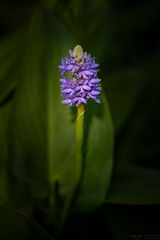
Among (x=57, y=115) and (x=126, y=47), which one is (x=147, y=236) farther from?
(x=126, y=47)

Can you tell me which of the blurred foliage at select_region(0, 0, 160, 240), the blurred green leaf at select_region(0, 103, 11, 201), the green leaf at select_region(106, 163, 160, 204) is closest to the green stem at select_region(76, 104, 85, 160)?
the blurred foliage at select_region(0, 0, 160, 240)

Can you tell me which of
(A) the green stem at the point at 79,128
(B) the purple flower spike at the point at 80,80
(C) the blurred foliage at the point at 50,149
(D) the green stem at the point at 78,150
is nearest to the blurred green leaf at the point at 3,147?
(C) the blurred foliage at the point at 50,149

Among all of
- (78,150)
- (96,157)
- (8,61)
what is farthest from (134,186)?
(8,61)

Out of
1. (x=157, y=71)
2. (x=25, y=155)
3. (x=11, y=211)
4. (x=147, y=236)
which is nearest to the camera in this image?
(x=11, y=211)

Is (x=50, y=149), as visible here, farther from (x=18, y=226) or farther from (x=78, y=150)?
(x=18, y=226)

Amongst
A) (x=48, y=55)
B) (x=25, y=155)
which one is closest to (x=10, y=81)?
(x=48, y=55)

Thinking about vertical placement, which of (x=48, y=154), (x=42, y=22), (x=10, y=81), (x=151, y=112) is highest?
(x=42, y=22)
